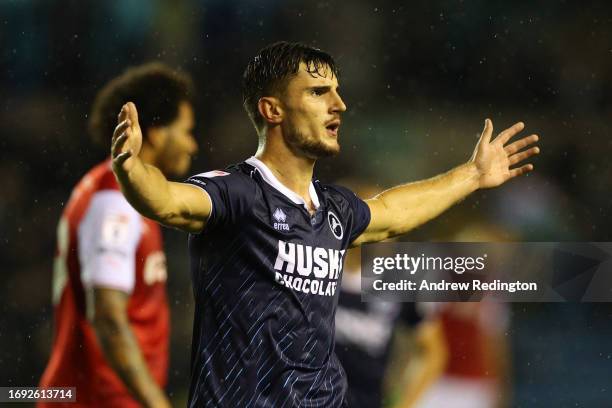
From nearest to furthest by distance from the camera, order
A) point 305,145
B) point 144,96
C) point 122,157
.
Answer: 1. point 122,157
2. point 305,145
3. point 144,96

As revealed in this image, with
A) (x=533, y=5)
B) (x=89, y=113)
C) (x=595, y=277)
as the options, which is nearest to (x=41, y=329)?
Result: (x=89, y=113)

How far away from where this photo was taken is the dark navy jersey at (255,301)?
2150 mm

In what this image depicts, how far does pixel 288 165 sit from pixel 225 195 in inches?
11.5

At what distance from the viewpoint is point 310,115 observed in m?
2.36

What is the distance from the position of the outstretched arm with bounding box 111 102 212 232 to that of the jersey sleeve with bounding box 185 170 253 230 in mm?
25

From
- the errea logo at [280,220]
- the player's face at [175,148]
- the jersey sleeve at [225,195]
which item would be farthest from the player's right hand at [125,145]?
the player's face at [175,148]

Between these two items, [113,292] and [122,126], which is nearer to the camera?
[122,126]

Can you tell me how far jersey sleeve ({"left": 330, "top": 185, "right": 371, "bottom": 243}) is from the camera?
2496 mm

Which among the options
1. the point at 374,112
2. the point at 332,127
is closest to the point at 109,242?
the point at 332,127

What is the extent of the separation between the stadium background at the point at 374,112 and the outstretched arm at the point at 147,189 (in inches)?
103

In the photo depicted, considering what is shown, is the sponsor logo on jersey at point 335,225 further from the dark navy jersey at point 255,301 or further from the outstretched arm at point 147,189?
the outstretched arm at point 147,189

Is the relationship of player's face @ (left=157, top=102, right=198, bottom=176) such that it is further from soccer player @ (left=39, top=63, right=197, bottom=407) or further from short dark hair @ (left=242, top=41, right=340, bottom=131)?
short dark hair @ (left=242, top=41, right=340, bottom=131)

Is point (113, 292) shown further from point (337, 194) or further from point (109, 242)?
point (337, 194)

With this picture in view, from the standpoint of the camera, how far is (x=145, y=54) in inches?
183
